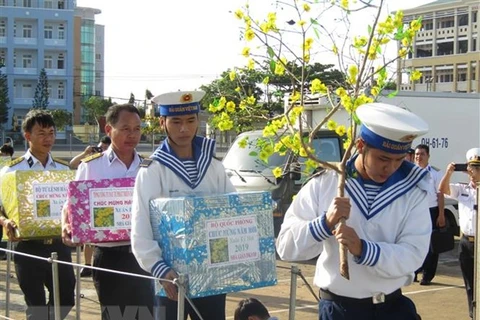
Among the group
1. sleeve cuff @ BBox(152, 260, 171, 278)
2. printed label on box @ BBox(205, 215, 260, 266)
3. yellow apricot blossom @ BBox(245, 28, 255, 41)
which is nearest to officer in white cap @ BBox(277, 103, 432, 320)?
printed label on box @ BBox(205, 215, 260, 266)

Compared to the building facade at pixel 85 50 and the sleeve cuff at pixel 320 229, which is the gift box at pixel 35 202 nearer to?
the sleeve cuff at pixel 320 229

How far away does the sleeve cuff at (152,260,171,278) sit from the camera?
3.82 metres

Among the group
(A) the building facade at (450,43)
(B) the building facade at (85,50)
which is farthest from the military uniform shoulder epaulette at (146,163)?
(A) the building facade at (450,43)

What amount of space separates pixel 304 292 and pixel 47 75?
69.2 m

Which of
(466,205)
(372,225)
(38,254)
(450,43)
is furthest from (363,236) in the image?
(450,43)

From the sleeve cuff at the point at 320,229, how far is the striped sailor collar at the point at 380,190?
0.77ft

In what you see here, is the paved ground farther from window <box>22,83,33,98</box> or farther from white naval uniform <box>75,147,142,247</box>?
window <box>22,83,33,98</box>

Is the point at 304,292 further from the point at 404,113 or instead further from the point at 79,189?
the point at 404,113

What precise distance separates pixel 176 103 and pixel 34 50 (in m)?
74.8

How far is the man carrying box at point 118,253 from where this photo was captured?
5.11 meters

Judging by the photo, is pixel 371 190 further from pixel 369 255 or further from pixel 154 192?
pixel 154 192

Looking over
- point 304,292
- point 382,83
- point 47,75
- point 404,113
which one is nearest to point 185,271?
point 404,113

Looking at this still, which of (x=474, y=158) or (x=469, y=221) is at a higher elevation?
(x=474, y=158)

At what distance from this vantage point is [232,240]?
12.6ft
